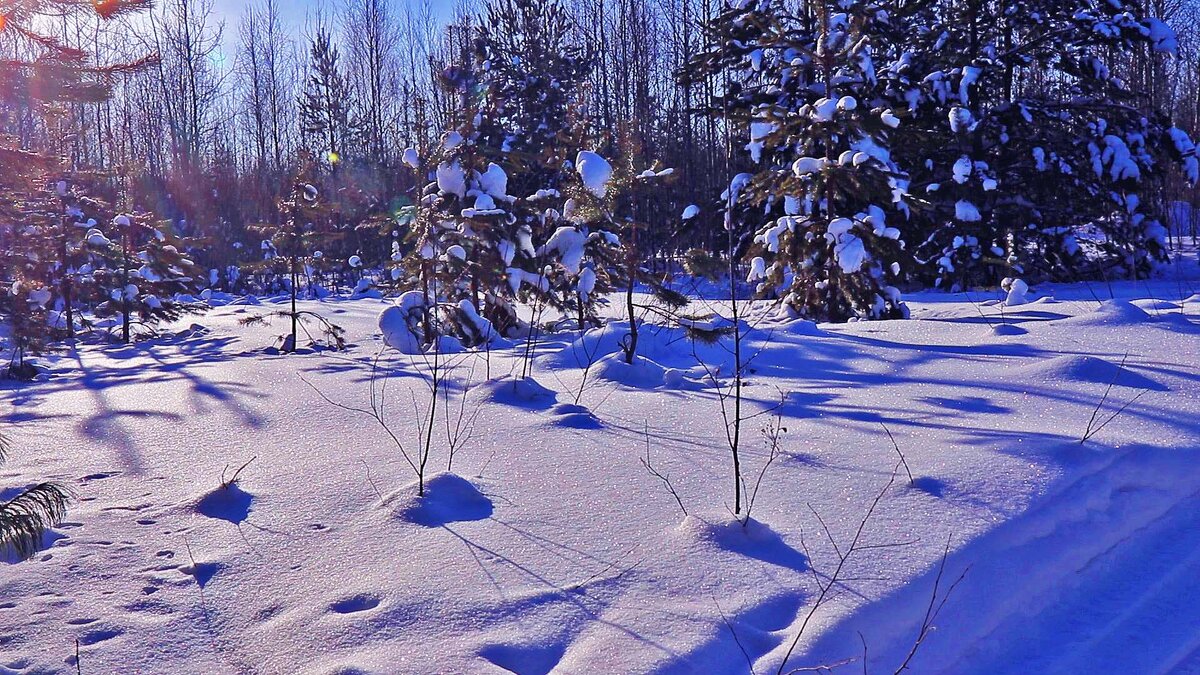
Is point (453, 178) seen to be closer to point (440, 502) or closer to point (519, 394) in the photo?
point (519, 394)

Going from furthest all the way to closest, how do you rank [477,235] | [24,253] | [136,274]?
[136,274] < [24,253] < [477,235]

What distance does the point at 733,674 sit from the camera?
198 centimetres

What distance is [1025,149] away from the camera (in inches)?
562

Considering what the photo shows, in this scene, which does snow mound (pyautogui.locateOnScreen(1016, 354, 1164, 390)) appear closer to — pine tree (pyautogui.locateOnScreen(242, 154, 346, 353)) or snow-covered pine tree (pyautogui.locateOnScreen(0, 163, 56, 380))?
snow-covered pine tree (pyautogui.locateOnScreen(0, 163, 56, 380))

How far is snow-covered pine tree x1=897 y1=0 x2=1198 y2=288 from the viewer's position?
13.9 m

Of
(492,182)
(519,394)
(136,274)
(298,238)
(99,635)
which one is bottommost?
(99,635)

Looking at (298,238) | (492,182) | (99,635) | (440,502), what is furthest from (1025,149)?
(99,635)

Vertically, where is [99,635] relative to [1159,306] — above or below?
below

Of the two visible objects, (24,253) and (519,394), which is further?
(24,253)

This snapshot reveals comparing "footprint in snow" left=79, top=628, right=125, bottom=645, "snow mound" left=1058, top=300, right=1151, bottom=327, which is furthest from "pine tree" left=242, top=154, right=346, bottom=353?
"snow mound" left=1058, top=300, right=1151, bottom=327

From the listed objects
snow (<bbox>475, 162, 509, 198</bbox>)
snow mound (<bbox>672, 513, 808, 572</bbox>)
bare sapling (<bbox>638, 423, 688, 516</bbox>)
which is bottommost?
snow mound (<bbox>672, 513, 808, 572</bbox>)

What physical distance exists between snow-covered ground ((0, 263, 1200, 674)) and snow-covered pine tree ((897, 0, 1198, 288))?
9.64m

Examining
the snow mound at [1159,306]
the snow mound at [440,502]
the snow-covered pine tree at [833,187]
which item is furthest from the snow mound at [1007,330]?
the snow mound at [440,502]

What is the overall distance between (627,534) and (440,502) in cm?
82
